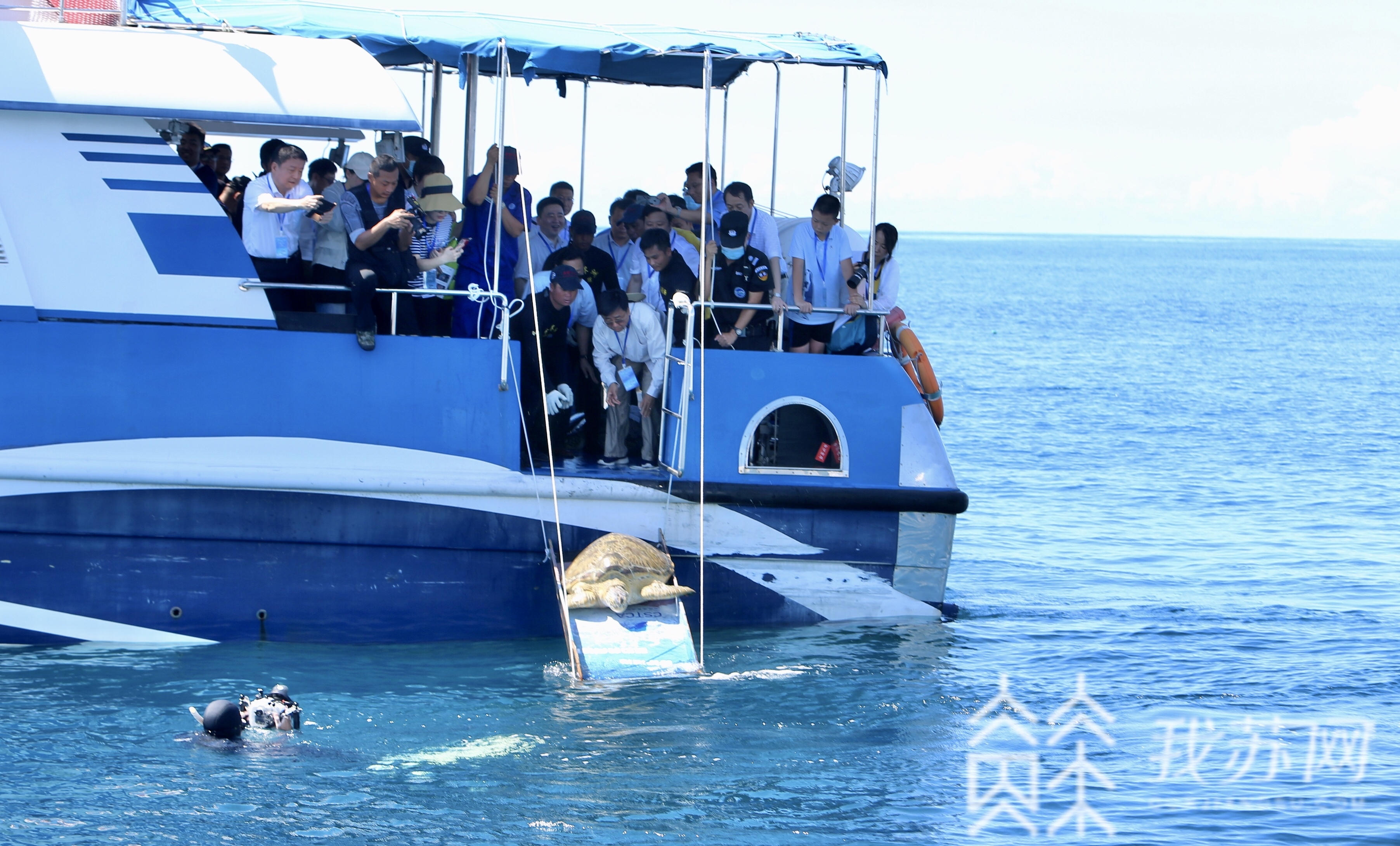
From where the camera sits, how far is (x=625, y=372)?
838 cm

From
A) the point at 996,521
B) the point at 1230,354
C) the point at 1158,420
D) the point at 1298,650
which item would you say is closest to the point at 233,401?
the point at 1298,650

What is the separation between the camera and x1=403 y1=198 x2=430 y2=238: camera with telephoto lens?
7.95 m

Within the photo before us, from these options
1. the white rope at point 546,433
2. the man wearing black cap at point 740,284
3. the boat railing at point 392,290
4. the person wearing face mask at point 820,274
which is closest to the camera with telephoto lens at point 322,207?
the boat railing at point 392,290

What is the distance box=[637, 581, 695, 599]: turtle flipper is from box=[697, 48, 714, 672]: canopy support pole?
214mm

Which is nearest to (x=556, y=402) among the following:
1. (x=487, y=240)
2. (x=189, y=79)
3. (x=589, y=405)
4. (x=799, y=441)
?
(x=589, y=405)

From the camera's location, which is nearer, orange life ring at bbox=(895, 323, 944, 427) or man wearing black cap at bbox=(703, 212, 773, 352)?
man wearing black cap at bbox=(703, 212, 773, 352)

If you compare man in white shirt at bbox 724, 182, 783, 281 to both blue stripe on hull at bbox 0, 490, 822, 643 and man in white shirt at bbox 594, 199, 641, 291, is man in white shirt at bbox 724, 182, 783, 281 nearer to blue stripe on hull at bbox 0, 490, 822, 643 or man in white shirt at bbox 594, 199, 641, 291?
man in white shirt at bbox 594, 199, 641, 291

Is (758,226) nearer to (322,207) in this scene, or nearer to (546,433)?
(546,433)

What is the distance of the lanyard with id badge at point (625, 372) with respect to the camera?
329 inches

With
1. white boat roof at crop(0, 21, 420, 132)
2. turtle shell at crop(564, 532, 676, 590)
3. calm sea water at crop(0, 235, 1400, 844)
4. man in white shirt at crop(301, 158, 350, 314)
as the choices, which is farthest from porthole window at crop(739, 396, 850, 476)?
white boat roof at crop(0, 21, 420, 132)

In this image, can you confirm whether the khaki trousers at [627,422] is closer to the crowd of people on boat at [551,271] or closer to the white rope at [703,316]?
the crowd of people on boat at [551,271]

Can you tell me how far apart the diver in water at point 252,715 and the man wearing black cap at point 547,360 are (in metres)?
1.90

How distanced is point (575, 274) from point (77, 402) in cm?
274

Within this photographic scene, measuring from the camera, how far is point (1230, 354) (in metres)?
38.0
